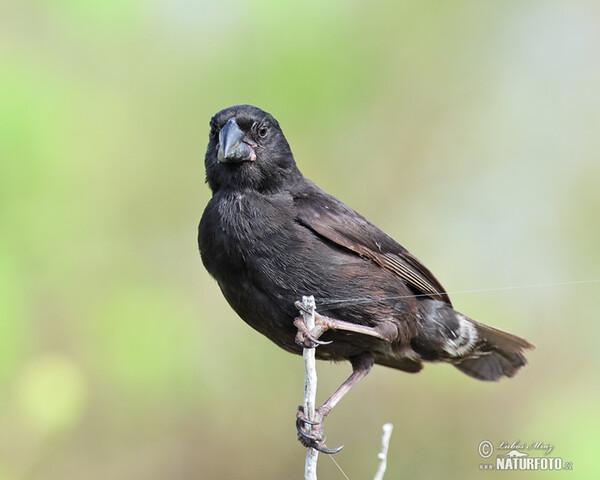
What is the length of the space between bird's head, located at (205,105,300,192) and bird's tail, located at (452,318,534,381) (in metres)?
1.43

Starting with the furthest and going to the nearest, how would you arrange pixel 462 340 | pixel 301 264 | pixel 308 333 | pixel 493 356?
pixel 493 356, pixel 462 340, pixel 301 264, pixel 308 333

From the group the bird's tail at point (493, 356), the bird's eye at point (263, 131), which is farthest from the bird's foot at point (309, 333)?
the bird's tail at point (493, 356)

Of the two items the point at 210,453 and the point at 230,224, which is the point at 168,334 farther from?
the point at 230,224

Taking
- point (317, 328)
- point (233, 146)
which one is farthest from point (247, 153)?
point (317, 328)

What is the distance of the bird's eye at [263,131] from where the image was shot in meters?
4.05

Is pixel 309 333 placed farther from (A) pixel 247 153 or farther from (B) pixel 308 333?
(A) pixel 247 153

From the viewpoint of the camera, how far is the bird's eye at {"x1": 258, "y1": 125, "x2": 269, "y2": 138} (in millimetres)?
4047

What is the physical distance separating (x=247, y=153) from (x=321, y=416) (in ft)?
4.57

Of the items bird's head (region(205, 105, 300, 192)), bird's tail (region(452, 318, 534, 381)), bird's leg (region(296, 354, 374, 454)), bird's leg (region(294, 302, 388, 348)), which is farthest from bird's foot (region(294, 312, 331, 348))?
bird's tail (region(452, 318, 534, 381))

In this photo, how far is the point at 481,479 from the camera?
5.26 metres

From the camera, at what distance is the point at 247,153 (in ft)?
12.9

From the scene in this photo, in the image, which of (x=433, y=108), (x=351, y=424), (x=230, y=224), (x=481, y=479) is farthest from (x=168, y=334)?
(x=433, y=108)

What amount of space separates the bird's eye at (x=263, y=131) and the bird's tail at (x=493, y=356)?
5.19 ft

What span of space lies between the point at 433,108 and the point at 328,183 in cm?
118
